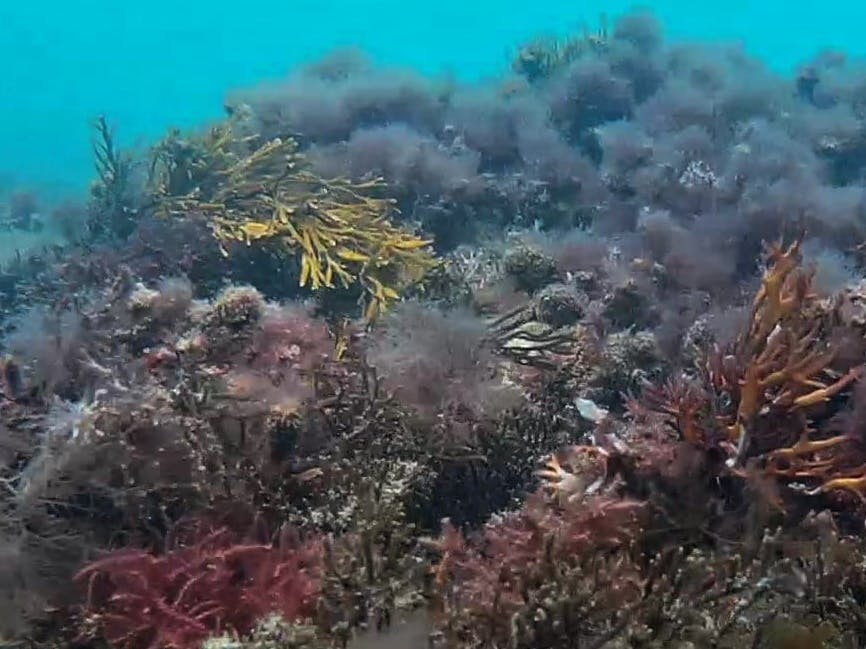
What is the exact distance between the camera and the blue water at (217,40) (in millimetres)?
64062

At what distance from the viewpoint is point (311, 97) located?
41.3ft

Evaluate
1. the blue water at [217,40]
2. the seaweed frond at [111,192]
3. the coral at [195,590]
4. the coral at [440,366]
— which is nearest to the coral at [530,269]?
the coral at [440,366]

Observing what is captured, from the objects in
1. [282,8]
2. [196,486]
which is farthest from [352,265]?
[282,8]

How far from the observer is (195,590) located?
3332mm

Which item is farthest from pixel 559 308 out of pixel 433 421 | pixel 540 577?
pixel 540 577

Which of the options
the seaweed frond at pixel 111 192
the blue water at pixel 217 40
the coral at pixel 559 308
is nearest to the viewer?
the coral at pixel 559 308

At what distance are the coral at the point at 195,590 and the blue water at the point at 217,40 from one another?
43.4 metres

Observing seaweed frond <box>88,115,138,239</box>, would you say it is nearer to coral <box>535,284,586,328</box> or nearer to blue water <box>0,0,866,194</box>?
coral <box>535,284,586,328</box>

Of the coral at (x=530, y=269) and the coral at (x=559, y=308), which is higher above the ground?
the coral at (x=530, y=269)

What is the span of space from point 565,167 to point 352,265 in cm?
430

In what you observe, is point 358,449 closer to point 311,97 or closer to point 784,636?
point 784,636

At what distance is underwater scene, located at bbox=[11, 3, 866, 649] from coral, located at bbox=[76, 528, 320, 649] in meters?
0.01

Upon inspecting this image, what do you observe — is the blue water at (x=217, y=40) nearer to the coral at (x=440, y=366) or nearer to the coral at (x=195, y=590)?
the coral at (x=440, y=366)

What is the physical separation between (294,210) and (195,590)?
17.2 ft
